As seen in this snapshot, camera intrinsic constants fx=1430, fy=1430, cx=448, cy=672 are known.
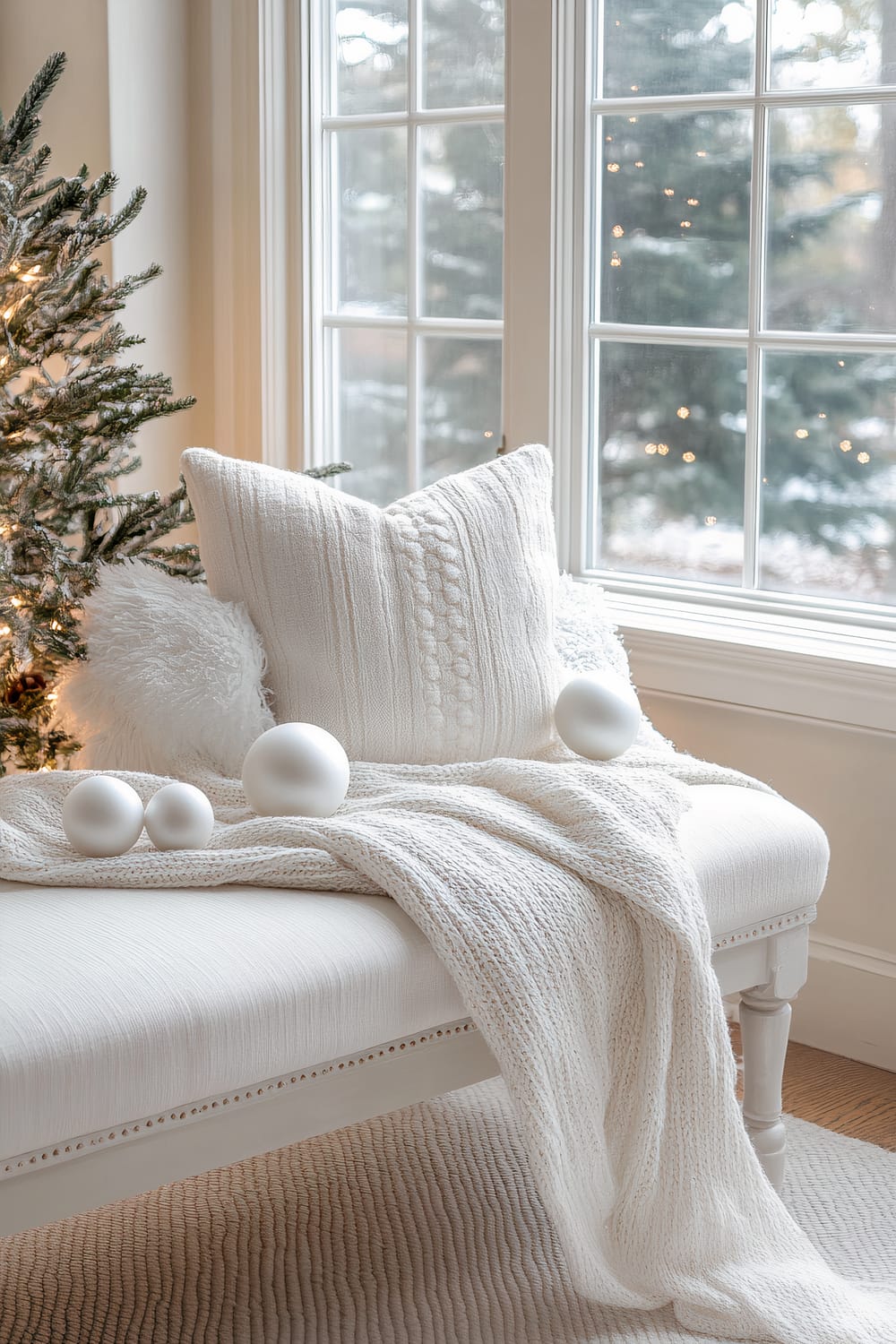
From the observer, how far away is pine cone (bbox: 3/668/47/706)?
246 cm

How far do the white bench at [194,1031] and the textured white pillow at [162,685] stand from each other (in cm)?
32

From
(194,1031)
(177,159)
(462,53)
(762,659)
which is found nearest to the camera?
(194,1031)

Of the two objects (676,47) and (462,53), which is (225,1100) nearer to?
(676,47)

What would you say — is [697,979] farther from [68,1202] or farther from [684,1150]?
[68,1202]

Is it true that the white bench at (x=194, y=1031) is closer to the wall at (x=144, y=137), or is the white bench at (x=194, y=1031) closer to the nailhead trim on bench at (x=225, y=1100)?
the nailhead trim on bench at (x=225, y=1100)

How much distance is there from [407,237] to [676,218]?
677 mm

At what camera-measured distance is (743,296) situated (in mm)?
2609

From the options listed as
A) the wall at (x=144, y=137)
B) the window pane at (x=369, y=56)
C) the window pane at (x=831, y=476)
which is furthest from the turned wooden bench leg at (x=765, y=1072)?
the window pane at (x=369, y=56)

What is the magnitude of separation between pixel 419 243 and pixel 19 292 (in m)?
1.07

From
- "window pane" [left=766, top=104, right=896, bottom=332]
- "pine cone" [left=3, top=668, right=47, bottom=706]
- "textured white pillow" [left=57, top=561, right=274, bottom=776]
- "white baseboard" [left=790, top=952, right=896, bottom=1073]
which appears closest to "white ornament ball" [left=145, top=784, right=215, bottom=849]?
"textured white pillow" [left=57, top=561, right=274, bottom=776]

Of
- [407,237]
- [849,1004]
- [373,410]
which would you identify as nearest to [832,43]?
[407,237]

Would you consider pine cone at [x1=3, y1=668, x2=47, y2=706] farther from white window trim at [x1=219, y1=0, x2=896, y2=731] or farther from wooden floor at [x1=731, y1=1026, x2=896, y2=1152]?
wooden floor at [x1=731, y1=1026, x2=896, y2=1152]

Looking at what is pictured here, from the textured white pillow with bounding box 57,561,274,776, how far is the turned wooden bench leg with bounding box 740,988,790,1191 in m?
0.78

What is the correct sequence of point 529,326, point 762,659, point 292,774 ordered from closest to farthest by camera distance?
1. point 292,774
2. point 762,659
3. point 529,326
